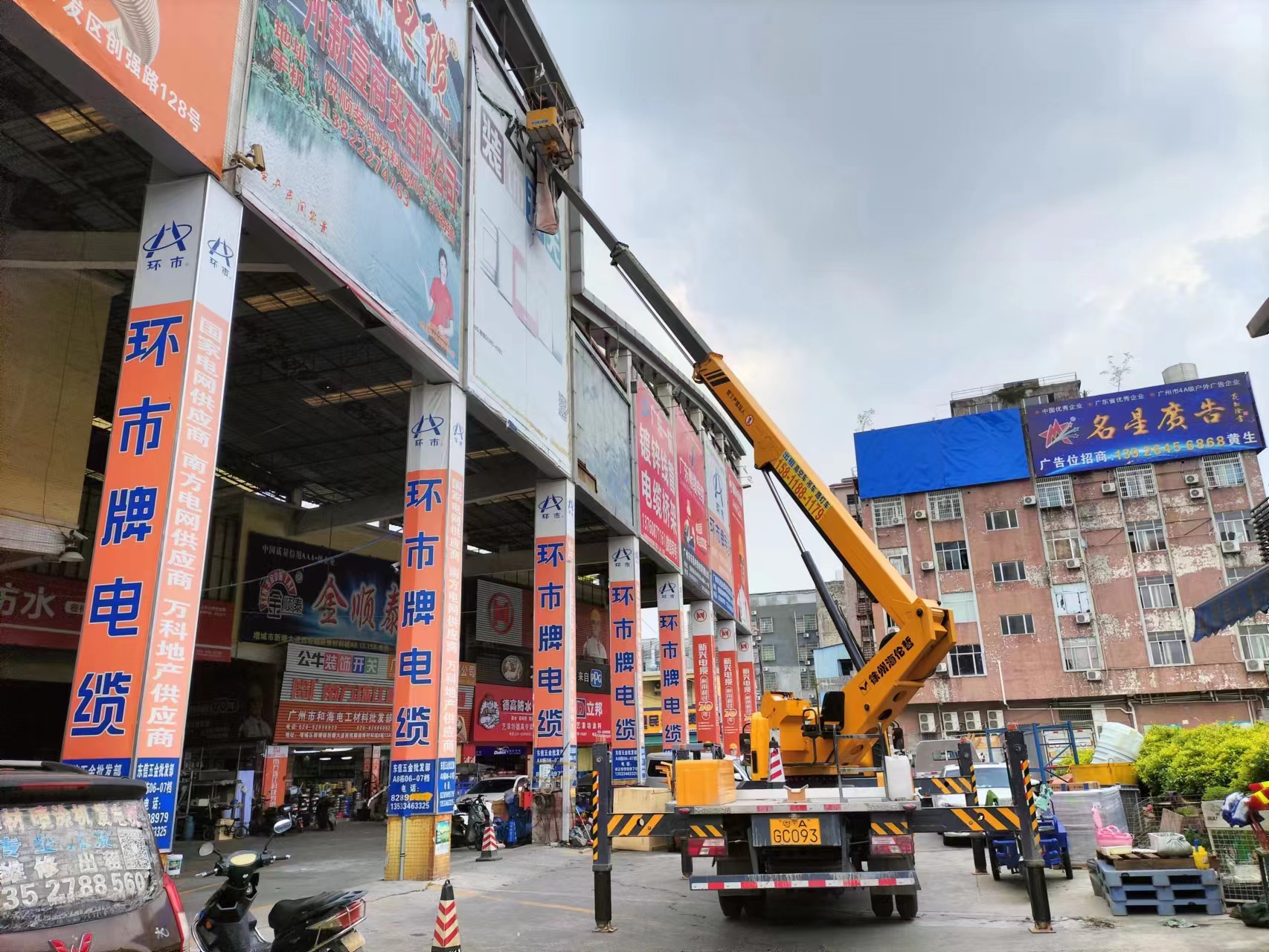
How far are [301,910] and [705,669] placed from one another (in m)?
30.9

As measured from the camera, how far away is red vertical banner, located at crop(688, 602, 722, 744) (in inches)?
1361

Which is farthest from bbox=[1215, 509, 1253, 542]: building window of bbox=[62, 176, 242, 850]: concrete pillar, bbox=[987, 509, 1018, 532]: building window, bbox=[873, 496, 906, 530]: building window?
bbox=[62, 176, 242, 850]: concrete pillar

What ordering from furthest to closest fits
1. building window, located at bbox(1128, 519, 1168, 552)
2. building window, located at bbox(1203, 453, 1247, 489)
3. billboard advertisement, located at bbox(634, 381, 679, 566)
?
1. building window, located at bbox(1128, 519, 1168, 552)
2. building window, located at bbox(1203, 453, 1247, 489)
3. billboard advertisement, located at bbox(634, 381, 679, 566)

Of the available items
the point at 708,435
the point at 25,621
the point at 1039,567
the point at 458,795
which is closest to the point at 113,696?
the point at 25,621

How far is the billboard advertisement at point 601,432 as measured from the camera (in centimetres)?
2311

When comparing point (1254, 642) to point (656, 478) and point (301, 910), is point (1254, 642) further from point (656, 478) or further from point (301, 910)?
point (301, 910)

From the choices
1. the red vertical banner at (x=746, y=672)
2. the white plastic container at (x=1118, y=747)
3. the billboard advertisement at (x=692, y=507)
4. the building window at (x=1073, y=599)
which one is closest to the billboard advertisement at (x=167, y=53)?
the white plastic container at (x=1118, y=747)

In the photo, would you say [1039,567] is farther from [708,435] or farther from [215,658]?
[215,658]

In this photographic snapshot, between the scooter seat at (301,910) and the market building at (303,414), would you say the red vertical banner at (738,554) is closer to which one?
the market building at (303,414)

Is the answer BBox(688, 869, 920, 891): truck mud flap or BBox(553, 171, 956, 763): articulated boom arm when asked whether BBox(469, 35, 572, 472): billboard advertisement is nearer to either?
BBox(553, 171, 956, 763): articulated boom arm

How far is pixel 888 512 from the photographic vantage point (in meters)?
45.7

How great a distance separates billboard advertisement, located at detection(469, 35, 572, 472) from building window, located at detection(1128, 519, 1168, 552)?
31.6 meters

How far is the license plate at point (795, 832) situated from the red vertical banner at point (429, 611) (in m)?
7.54

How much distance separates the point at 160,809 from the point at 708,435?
34.4 metres
